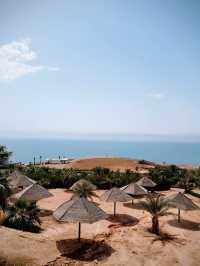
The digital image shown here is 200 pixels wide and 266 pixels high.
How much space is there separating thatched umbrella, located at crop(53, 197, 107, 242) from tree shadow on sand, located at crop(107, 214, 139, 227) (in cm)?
367

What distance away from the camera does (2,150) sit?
16.7 meters

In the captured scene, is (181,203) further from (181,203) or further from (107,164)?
(107,164)

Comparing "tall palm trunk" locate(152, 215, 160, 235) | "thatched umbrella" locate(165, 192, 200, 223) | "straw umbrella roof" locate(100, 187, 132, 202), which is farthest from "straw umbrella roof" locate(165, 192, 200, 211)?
"straw umbrella roof" locate(100, 187, 132, 202)

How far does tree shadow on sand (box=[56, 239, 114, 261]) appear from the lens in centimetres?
1425

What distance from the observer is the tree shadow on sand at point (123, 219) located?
20.1 metres

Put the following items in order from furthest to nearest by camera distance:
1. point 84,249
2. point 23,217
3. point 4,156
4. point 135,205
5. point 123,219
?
point 135,205 → point 123,219 → point 23,217 → point 4,156 → point 84,249

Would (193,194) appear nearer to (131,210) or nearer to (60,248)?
(131,210)

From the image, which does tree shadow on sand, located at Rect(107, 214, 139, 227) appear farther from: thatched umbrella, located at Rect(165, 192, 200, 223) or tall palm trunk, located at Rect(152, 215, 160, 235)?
thatched umbrella, located at Rect(165, 192, 200, 223)

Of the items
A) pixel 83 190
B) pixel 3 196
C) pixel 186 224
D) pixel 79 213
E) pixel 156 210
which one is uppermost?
pixel 3 196

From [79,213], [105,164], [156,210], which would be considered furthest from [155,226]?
[105,164]

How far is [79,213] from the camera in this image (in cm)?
1612

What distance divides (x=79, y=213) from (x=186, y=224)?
329 inches

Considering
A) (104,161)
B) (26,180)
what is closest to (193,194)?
(26,180)

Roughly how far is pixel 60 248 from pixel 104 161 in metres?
38.5
